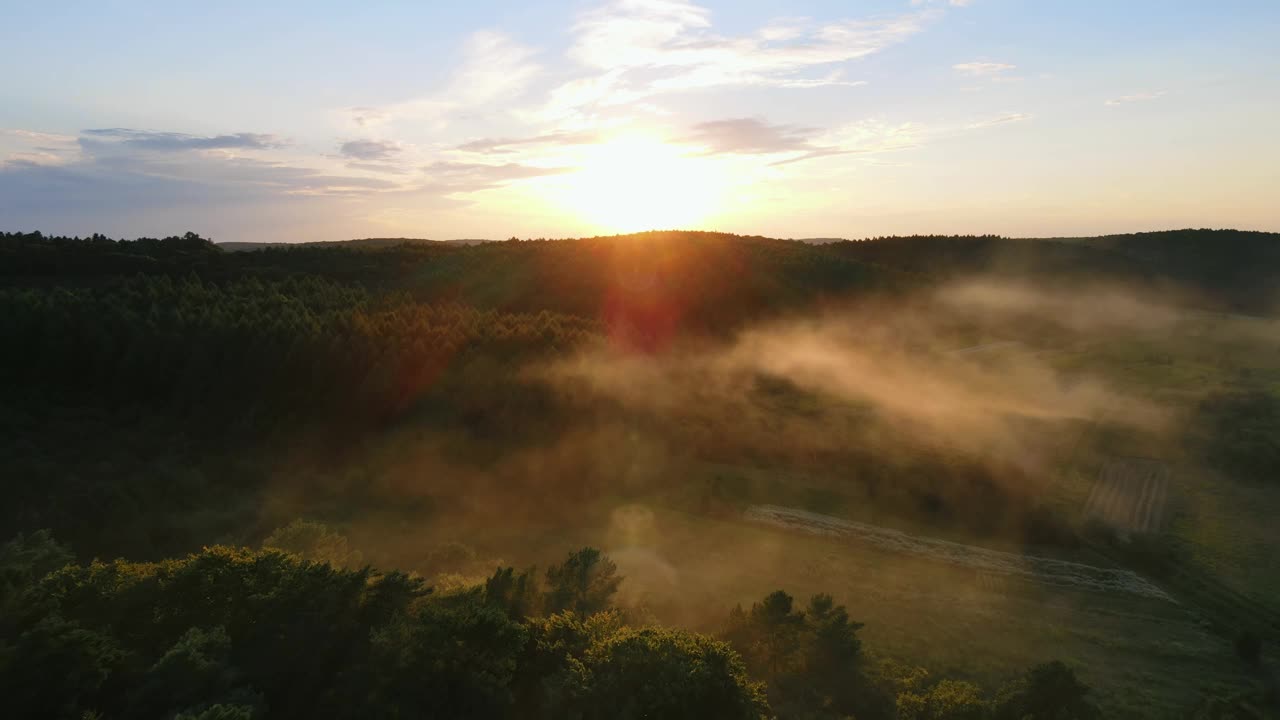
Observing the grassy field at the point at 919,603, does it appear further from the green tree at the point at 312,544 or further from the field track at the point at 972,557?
the green tree at the point at 312,544

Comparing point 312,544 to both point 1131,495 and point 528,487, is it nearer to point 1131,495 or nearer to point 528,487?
point 528,487

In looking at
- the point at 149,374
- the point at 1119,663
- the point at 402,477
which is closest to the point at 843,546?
the point at 1119,663

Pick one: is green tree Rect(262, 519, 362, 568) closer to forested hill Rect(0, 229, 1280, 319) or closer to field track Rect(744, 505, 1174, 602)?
field track Rect(744, 505, 1174, 602)

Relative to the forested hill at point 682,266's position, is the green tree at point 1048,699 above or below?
below

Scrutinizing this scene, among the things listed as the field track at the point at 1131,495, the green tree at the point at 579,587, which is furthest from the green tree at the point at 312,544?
the field track at the point at 1131,495

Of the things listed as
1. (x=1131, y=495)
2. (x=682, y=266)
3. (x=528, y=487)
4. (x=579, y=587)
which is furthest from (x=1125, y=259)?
(x=579, y=587)

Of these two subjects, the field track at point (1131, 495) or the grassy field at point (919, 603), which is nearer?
the grassy field at point (919, 603)

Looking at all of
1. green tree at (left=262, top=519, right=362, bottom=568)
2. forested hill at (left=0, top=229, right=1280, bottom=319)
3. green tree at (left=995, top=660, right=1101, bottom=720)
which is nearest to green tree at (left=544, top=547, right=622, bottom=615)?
green tree at (left=262, top=519, right=362, bottom=568)
